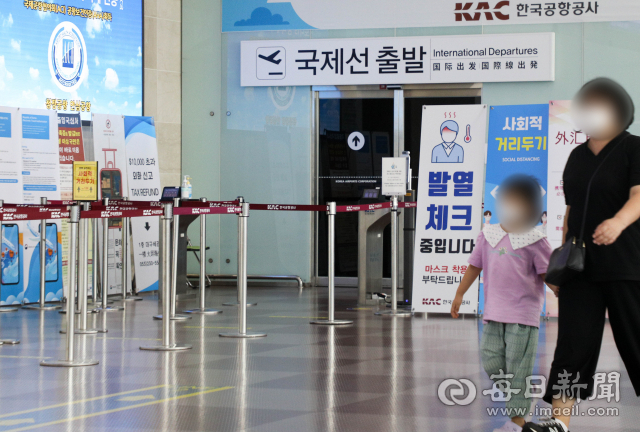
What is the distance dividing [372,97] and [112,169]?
3.92m

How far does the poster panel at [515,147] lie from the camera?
25.3 ft

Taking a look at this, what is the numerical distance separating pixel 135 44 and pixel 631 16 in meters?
7.09

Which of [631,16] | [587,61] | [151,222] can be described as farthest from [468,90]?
[151,222]

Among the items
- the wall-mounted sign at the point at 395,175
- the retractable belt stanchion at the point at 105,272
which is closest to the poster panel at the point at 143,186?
the retractable belt stanchion at the point at 105,272

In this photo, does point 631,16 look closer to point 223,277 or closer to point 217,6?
point 217,6

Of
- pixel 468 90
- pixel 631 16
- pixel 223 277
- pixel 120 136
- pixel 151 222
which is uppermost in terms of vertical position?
pixel 631 16

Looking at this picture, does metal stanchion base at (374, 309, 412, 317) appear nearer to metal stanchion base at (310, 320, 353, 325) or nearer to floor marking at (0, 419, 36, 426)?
metal stanchion base at (310, 320, 353, 325)

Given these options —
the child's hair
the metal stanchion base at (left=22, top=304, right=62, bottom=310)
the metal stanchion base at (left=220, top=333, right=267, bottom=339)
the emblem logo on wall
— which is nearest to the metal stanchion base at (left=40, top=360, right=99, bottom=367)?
the metal stanchion base at (left=220, top=333, right=267, bottom=339)

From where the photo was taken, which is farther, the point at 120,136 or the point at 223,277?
the point at 223,277

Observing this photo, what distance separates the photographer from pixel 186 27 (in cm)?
1219

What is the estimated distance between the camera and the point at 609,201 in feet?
10.9

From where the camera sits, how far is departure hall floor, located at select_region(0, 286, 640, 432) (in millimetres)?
3975

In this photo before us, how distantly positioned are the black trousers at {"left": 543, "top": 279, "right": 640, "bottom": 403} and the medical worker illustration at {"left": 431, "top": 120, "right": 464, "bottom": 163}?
189 inches

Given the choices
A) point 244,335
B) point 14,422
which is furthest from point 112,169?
point 14,422
